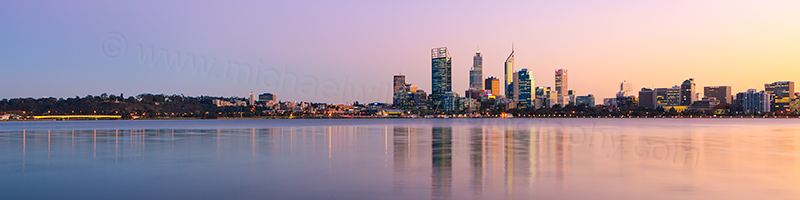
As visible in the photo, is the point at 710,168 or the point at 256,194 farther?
the point at 710,168

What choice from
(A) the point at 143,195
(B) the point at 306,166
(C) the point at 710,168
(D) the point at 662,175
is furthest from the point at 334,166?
(C) the point at 710,168

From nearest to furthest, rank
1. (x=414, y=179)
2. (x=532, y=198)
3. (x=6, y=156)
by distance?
1. (x=532, y=198)
2. (x=414, y=179)
3. (x=6, y=156)

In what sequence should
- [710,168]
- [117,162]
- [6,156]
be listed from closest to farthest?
[710,168], [117,162], [6,156]

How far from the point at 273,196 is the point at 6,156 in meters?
A: 22.2

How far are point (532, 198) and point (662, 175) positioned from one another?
755 cm

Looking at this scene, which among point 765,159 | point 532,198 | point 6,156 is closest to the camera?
point 532,198

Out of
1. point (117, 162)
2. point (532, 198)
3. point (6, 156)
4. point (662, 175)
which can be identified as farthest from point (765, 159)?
point (6, 156)

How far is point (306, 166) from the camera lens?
2395 cm

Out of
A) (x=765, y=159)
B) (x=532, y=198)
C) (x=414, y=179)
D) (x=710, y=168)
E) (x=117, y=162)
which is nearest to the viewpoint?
(x=532, y=198)

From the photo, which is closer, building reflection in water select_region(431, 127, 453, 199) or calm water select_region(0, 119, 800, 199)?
building reflection in water select_region(431, 127, 453, 199)

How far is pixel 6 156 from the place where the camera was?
1150 inches

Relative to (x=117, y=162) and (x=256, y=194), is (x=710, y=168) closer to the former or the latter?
(x=256, y=194)

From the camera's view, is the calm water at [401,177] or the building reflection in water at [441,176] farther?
the calm water at [401,177]

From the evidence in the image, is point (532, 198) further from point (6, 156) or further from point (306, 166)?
point (6, 156)
